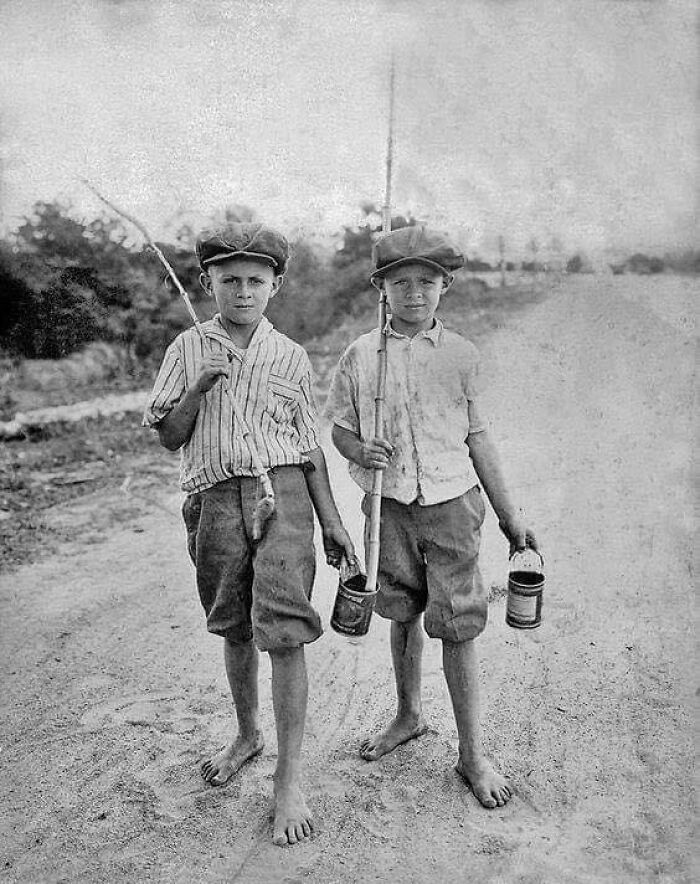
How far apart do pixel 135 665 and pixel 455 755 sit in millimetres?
1398

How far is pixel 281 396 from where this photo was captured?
2.29 metres

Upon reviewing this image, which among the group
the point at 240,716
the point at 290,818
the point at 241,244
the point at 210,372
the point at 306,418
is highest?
the point at 241,244

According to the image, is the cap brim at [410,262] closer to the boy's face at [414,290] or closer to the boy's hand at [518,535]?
the boy's face at [414,290]

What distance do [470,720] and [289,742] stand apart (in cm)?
55

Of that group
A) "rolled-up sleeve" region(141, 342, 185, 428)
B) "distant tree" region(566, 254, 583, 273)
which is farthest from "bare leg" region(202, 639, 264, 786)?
"distant tree" region(566, 254, 583, 273)

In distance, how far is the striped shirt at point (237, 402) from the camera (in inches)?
87.5

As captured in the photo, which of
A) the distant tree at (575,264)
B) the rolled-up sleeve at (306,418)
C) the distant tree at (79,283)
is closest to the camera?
the rolled-up sleeve at (306,418)

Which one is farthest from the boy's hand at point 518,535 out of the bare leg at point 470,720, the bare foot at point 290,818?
the bare foot at point 290,818

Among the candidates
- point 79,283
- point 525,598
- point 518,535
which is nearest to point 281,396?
point 518,535

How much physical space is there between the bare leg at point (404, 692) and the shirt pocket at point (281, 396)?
0.79 m

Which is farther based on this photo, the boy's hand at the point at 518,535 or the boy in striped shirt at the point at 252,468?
the boy's hand at the point at 518,535

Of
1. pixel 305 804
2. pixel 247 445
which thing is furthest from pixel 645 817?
pixel 247 445

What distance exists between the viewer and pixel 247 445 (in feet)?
7.29

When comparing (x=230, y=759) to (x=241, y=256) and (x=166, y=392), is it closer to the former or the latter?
(x=166, y=392)
